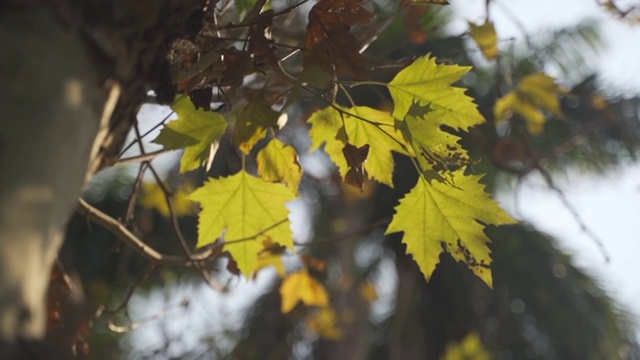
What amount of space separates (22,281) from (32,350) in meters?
0.03

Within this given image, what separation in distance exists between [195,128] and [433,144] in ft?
0.82

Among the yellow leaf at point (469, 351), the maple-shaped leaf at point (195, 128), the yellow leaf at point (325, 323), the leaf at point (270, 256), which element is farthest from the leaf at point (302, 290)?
the yellow leaf at point (469, 351)

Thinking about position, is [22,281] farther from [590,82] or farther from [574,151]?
[574,151]

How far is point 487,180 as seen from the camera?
5.38m

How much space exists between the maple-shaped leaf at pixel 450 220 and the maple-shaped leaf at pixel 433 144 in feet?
0.10

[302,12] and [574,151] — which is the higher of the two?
[302,12]

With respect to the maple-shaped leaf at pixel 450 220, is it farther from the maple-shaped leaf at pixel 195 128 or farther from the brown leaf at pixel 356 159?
the maple-shaped leaf at pixel 195 128

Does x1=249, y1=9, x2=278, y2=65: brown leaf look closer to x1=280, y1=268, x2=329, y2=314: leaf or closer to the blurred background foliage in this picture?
x1=280, y1=268, x2=329, y2=314: leaf

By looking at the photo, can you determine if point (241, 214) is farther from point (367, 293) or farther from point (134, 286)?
point (367, 293)

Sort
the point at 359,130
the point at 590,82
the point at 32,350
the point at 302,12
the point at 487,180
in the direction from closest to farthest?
the point at 32,350
the point at 359,130
the point at 302,12
the point at 590,82
the point at 487,180

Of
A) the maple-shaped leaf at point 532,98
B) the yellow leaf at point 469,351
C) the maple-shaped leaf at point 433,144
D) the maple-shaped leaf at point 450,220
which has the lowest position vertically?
the yellow leaf at point 469,351

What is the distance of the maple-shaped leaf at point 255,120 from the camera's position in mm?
831

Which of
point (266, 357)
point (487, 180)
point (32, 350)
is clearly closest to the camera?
point (32, 350)

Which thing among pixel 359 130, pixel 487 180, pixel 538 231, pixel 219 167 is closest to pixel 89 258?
pixel 219 167
